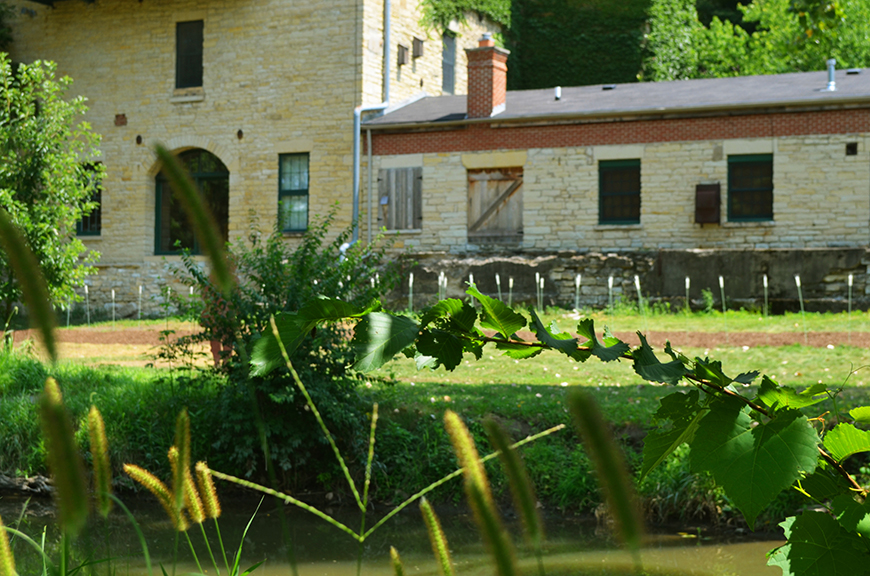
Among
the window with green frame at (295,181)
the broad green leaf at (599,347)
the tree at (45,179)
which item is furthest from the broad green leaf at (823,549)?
the window with green frame at (295,181)

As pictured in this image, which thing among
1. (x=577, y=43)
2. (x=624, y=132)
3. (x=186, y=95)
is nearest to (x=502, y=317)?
(x=624, y=132)

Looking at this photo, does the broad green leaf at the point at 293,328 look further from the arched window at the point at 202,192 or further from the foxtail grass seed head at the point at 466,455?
the arched window at the point at 202,192

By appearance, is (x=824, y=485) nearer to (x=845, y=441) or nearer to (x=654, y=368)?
(x=845, y=441)

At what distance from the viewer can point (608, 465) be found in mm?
817

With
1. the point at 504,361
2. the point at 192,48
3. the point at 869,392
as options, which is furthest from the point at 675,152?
the point at 192,48

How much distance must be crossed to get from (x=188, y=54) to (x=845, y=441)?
72.8 feet

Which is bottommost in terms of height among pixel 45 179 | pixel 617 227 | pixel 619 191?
pixel 617 227

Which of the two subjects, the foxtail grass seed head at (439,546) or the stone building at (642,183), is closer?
the foxtail grass seed head at (439,546)

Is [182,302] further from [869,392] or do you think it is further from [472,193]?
[472,193]

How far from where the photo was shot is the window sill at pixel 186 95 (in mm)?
21172

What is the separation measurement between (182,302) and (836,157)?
47.4 feet

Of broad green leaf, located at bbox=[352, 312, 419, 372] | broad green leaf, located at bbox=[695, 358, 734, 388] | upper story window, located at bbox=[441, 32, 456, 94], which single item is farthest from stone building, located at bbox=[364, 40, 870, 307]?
broad green leaf, located at bbox=[352, 312, 419, 372]

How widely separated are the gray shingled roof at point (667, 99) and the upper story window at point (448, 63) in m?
2.64

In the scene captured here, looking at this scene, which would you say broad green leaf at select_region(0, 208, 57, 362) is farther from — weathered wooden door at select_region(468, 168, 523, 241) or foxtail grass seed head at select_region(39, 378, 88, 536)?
weathered wooden door at select_region(468, 168, 523, 241)
